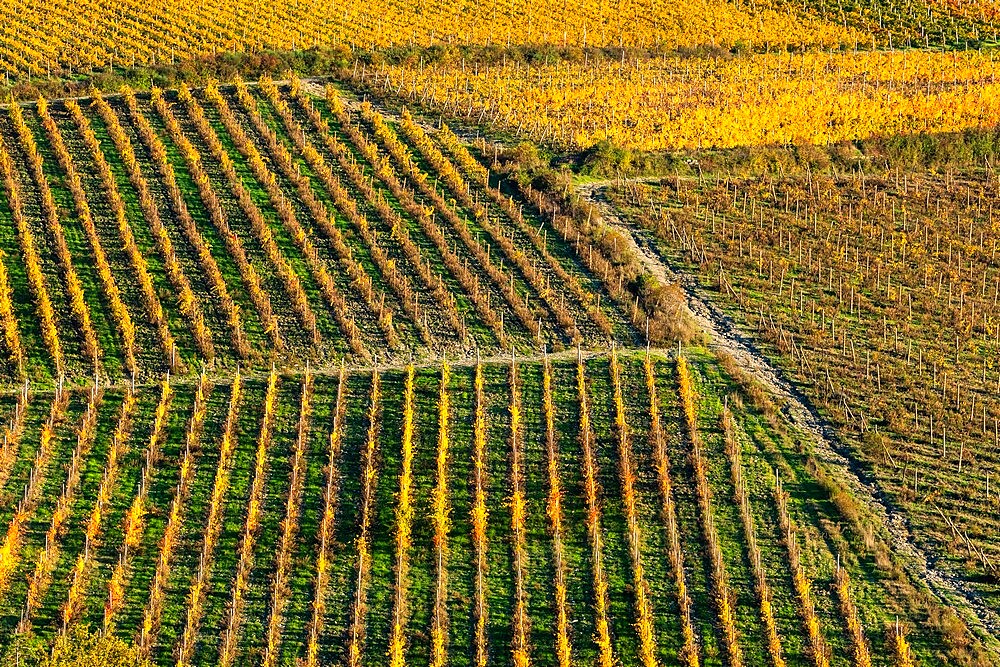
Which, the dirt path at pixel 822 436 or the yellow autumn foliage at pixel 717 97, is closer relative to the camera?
the dirt path at pixel 822 436

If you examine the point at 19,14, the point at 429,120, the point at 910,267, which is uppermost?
the point at 910,267

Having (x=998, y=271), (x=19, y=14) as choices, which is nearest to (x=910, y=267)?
(x=998, y=271)

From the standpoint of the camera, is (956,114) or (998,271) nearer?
(998,271)

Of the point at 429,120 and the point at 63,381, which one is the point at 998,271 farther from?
the point at 63,381

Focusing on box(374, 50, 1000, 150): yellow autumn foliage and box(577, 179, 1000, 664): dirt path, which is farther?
box(374, 50, 1000, 150): yellow autumn foliage

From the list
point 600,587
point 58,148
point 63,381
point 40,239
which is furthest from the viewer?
point 58,148

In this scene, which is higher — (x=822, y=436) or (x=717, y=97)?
(x=822, y=436)

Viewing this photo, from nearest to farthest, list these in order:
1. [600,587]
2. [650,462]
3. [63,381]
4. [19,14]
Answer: [600,587], [650,462], [63,381], [19,14]

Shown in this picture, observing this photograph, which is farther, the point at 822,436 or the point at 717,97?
the point at 717,97
